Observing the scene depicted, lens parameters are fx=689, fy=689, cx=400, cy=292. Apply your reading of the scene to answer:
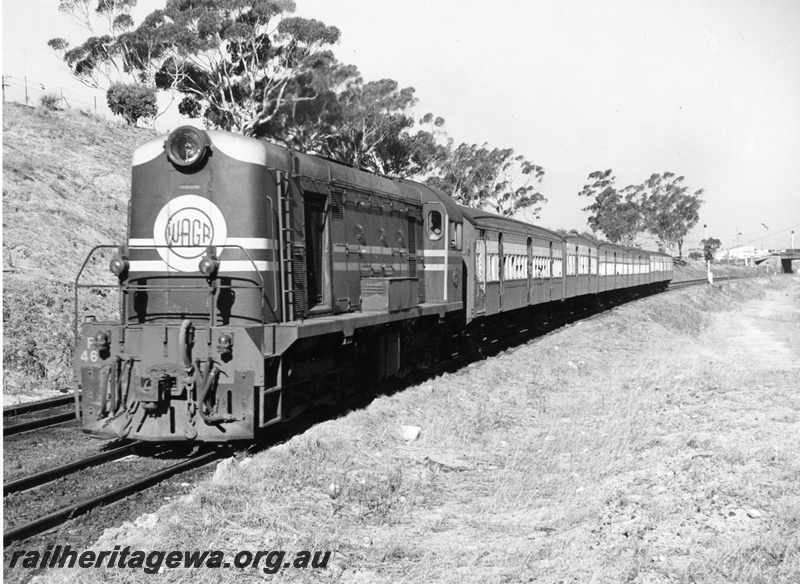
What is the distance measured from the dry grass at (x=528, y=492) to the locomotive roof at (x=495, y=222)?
494 cm

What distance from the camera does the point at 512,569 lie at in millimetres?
5164

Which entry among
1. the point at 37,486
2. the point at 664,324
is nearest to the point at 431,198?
the point at 37,486

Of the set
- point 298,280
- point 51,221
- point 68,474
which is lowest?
point 68,474

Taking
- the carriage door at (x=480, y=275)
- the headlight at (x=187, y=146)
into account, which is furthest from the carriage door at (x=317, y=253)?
the carriage door at (x=480, y=275)

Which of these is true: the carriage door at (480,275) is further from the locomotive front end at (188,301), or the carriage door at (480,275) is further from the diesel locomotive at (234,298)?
the locomotive front end at (188,301)

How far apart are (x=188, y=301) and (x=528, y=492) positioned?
15.3ft

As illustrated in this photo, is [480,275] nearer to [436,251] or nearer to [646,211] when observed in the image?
[436,251]

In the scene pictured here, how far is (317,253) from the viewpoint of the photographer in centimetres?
1015

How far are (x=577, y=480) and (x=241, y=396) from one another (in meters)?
3.86

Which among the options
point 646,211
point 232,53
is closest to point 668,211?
point 646,211

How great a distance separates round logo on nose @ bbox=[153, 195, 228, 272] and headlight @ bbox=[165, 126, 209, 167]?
1.49ft

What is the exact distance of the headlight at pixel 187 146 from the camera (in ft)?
27.7

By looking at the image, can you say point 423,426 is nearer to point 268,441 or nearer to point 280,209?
point 268,441

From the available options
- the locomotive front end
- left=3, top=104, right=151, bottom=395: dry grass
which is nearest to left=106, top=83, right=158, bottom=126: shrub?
left=3, top=104, right=151, bottom=395: dry grass
